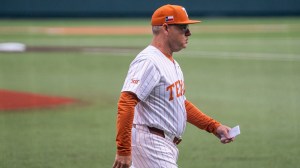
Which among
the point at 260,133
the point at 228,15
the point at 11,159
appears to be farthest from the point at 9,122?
the point at 228,15

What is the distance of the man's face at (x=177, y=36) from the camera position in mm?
5109

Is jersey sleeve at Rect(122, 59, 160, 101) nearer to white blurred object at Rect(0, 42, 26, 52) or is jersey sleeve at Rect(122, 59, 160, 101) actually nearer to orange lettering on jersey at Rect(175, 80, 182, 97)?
orange lettering on jersey at Rect(175, 80, 182, 97)

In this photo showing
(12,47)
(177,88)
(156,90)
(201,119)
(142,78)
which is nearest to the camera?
(142,78)

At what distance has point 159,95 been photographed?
506cm

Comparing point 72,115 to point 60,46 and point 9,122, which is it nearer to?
point 9,122

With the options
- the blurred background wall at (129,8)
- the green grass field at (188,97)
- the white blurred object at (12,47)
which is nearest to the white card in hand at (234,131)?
the green grass field at (188,97)

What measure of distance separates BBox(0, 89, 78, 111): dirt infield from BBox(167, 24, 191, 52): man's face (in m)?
7.70

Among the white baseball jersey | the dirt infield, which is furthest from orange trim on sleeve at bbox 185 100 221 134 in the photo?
the dirt infield

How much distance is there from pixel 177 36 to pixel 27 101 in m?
8.48

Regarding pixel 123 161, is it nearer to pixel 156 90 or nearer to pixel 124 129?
pixel 124 129

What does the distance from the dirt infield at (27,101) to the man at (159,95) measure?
7637mm

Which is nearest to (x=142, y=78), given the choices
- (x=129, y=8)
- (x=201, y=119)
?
(x=201, y=119)

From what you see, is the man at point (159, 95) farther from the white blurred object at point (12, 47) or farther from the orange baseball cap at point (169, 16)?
the white blurred object at point (12, 47)

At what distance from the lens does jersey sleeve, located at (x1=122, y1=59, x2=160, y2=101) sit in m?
4.87
